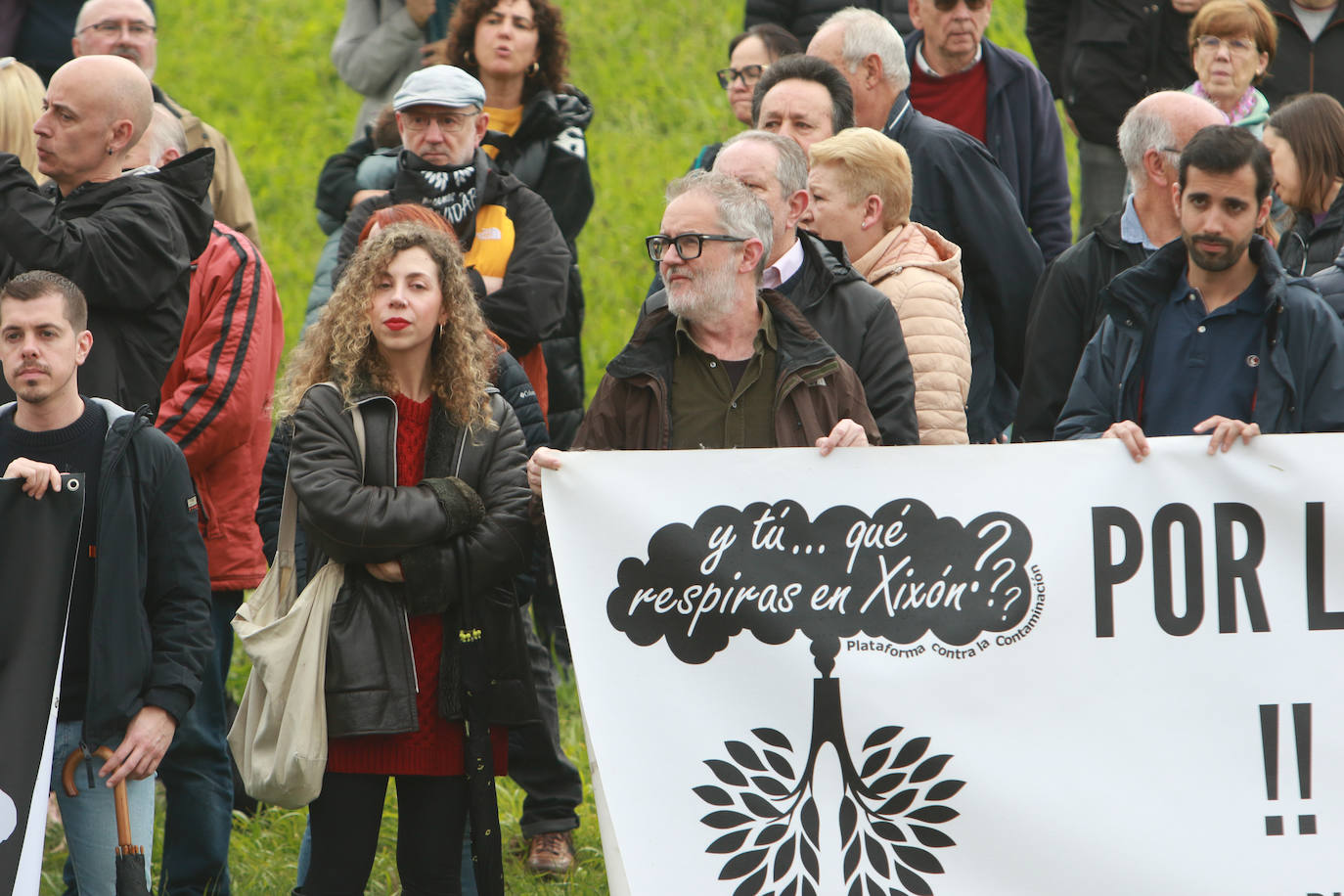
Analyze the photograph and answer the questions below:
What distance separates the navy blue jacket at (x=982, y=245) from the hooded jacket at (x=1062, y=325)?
0.68 meters

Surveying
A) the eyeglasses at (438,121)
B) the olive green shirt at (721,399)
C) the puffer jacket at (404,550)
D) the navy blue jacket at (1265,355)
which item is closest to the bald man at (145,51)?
the eyeglasses at (438,121)

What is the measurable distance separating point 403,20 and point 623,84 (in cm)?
585

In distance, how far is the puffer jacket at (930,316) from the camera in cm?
581

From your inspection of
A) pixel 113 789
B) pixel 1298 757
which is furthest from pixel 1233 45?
pixel 113 789

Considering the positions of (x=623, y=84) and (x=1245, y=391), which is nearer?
(x=1245, y=391)

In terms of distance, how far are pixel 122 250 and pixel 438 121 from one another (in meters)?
1.59

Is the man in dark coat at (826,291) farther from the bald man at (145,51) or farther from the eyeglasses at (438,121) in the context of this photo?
the bald man at (145,51)

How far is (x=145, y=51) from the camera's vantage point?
797 cm

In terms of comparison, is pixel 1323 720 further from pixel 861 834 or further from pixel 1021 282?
pixel 1021 282

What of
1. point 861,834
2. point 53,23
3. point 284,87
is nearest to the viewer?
point 861,834

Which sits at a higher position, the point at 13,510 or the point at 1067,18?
the point at 1067,18

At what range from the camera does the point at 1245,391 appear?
525 cm

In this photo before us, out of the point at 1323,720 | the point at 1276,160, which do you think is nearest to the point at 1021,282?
the point at 1276,160

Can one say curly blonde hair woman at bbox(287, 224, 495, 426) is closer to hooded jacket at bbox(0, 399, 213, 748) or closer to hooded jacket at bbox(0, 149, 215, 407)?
hooded jacket at bbox(0, 399, 213, 748)
